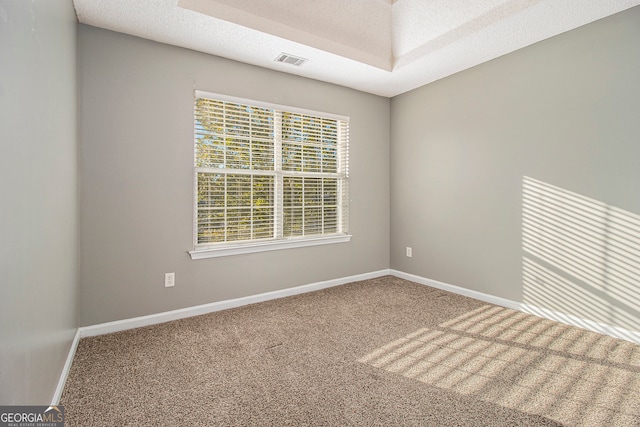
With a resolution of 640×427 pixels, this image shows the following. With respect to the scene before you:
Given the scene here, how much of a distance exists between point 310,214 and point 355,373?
2067 mm

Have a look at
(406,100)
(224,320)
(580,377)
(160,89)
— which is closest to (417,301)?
(580,377)

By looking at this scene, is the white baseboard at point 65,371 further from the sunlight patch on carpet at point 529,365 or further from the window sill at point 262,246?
the sunlight patch on carpet at point 529,365

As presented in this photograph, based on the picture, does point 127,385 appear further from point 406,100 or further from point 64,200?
point 406,100

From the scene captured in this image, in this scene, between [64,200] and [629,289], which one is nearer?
[64,200]

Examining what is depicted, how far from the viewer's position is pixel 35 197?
1.34 m

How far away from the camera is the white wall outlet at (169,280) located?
2830 mm

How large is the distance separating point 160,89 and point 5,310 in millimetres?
2306

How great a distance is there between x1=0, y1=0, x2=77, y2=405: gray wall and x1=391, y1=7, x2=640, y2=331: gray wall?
3544mm

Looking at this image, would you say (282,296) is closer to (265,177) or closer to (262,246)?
(262,246)

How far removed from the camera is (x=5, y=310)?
1.00 m

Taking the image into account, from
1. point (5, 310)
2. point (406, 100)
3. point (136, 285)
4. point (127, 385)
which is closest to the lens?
point (5, 310)

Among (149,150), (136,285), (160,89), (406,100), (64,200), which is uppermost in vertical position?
(406,100)

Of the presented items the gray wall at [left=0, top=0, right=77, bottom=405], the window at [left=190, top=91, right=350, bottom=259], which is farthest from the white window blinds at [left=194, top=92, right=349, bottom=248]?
the gray wall at [left=0, top=0, right=77, bottom=405]

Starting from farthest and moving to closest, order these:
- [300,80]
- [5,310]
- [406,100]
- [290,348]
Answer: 1. [406,100]
2. [300,80]
3. [290,348]
4. [5,310]
